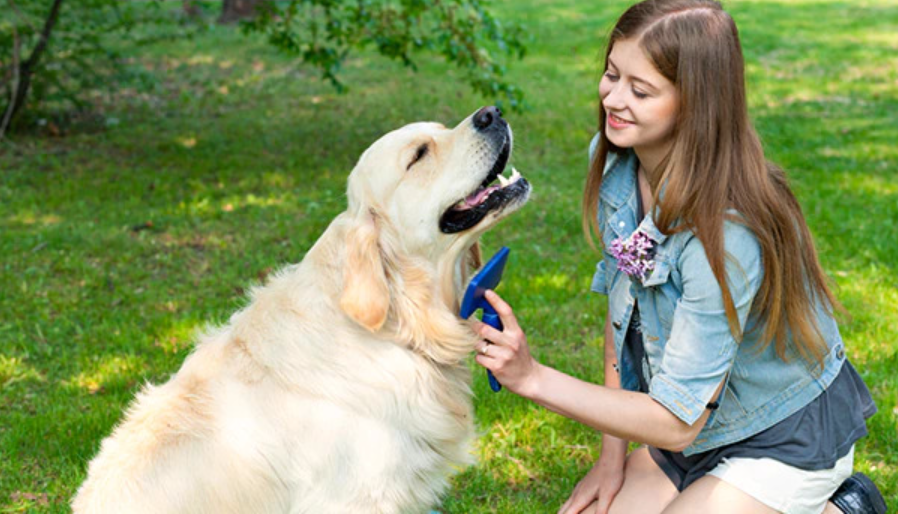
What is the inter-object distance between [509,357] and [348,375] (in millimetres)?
536

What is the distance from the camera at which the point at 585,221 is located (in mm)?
3336

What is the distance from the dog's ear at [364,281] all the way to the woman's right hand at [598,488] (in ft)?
3.87

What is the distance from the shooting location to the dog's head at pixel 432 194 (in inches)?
120

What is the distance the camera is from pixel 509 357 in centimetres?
276

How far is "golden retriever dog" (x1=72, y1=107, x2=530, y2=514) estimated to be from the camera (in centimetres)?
282

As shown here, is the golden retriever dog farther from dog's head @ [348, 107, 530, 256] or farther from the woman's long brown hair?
the woman's long brown hair

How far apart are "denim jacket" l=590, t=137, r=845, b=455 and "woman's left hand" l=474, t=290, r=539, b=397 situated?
15.1 inches

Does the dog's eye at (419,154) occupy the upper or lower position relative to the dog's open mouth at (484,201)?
upper

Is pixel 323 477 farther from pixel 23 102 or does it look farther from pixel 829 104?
pixel 829 104

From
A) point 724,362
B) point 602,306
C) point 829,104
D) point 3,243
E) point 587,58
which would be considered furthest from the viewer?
point 587,58

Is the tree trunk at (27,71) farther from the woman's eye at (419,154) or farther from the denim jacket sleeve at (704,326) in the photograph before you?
the denim jacket sleeve at (704,326)

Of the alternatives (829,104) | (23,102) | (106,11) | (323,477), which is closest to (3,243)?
(23,102)

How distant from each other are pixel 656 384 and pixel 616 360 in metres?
0.73

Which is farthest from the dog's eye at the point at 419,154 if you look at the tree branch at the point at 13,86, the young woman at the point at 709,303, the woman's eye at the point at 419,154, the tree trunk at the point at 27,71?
the tree trunk at the point at 27,71
